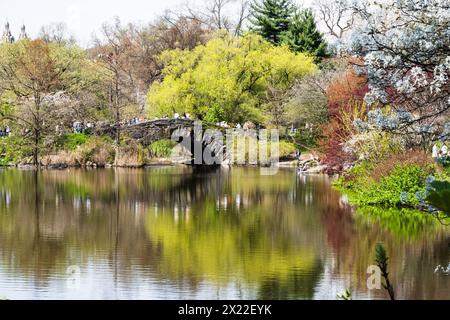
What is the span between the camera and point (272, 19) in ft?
164

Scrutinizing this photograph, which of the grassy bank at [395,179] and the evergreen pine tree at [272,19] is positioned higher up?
the evergreen pine tree at [272,19]

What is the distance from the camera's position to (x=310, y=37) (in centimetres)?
4728

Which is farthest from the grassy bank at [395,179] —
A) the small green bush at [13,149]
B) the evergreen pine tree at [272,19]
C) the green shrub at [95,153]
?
the evergreen pine tree at [272,19]

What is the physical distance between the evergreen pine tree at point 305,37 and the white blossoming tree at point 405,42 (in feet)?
123

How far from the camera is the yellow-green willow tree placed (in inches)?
1667

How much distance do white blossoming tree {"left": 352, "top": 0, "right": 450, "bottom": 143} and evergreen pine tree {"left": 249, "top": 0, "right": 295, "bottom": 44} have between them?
40.4 metres

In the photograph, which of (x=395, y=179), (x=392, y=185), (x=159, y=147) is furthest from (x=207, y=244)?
(x=159, y=147)

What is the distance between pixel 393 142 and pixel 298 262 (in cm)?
1002

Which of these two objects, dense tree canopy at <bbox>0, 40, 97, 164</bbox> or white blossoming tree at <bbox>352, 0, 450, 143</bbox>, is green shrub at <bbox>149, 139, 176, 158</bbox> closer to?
dense tree canopy at <bbox>0, 40, 97, 164</bbox>

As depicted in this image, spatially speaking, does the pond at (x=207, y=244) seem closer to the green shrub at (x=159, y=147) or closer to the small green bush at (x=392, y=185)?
the small green bush at (x=392, y=185)

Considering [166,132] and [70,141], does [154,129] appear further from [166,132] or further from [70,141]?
[70,141]

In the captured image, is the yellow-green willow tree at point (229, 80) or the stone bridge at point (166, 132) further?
the yellow-green willow tree at point (229, 80)

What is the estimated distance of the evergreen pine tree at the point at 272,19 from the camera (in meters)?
49.9
